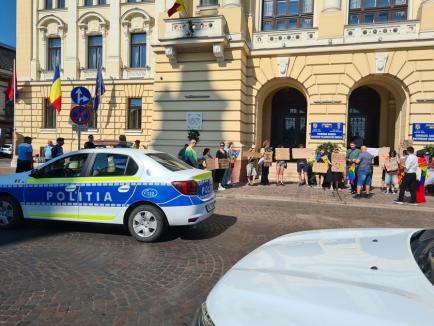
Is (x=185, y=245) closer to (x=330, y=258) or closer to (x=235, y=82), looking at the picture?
(x=330, y=258)

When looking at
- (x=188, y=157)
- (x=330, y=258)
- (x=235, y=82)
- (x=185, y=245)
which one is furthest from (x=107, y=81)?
(x=330, y=258)

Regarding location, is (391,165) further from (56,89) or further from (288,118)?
(56,89)

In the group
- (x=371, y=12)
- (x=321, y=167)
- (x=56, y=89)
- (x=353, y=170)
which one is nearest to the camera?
(x=353, y=170)

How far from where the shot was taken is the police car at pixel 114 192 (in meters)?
5.75

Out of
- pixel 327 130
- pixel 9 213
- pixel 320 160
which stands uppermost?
pixel 327 130

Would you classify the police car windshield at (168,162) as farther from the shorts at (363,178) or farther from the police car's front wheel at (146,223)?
the shorts at (363,178)

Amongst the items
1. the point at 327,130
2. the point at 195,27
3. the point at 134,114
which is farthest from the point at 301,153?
the point at 134,114

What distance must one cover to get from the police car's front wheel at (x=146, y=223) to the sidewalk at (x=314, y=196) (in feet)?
19.9

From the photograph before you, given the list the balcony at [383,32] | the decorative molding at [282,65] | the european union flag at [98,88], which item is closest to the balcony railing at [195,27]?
the decorative molding at [282,65]

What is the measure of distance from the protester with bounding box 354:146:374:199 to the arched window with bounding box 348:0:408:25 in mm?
9400

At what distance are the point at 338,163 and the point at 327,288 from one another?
38.4 ft

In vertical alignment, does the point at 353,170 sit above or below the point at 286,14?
below

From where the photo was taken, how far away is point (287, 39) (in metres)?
17.3

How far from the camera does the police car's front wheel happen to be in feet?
18.9
